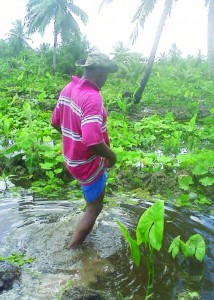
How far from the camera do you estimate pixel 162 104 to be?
13.7m

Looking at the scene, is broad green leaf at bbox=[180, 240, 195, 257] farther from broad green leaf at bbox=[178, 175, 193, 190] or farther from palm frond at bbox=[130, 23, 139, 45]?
palm frond at bbox=[130, 23, 139, 45]

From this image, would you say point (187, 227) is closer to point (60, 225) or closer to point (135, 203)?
point (135, 203)

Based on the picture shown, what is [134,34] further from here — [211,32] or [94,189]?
[94,189]

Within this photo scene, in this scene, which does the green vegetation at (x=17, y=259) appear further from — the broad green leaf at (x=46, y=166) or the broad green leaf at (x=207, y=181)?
the broad green leaf at (x=207, y=181)

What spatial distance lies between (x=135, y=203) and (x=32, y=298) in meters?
2.32

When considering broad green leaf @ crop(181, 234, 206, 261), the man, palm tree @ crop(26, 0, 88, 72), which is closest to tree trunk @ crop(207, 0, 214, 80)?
the man

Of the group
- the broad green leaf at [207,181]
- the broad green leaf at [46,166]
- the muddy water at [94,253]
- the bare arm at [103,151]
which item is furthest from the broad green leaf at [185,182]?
the bare arm at [103,151]

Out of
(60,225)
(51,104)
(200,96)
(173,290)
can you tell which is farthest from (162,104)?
(173,290)

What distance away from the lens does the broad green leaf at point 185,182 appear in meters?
4.96

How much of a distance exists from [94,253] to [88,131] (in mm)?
1272

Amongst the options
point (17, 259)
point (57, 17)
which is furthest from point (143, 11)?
point (57, 17)

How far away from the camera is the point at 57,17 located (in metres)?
30.5

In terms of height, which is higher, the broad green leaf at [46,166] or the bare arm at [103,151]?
the bare arm at [103,151]

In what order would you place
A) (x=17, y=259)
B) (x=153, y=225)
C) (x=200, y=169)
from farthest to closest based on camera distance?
(x=200, y=169), (x=17, y=259), (x=153, y=225)
